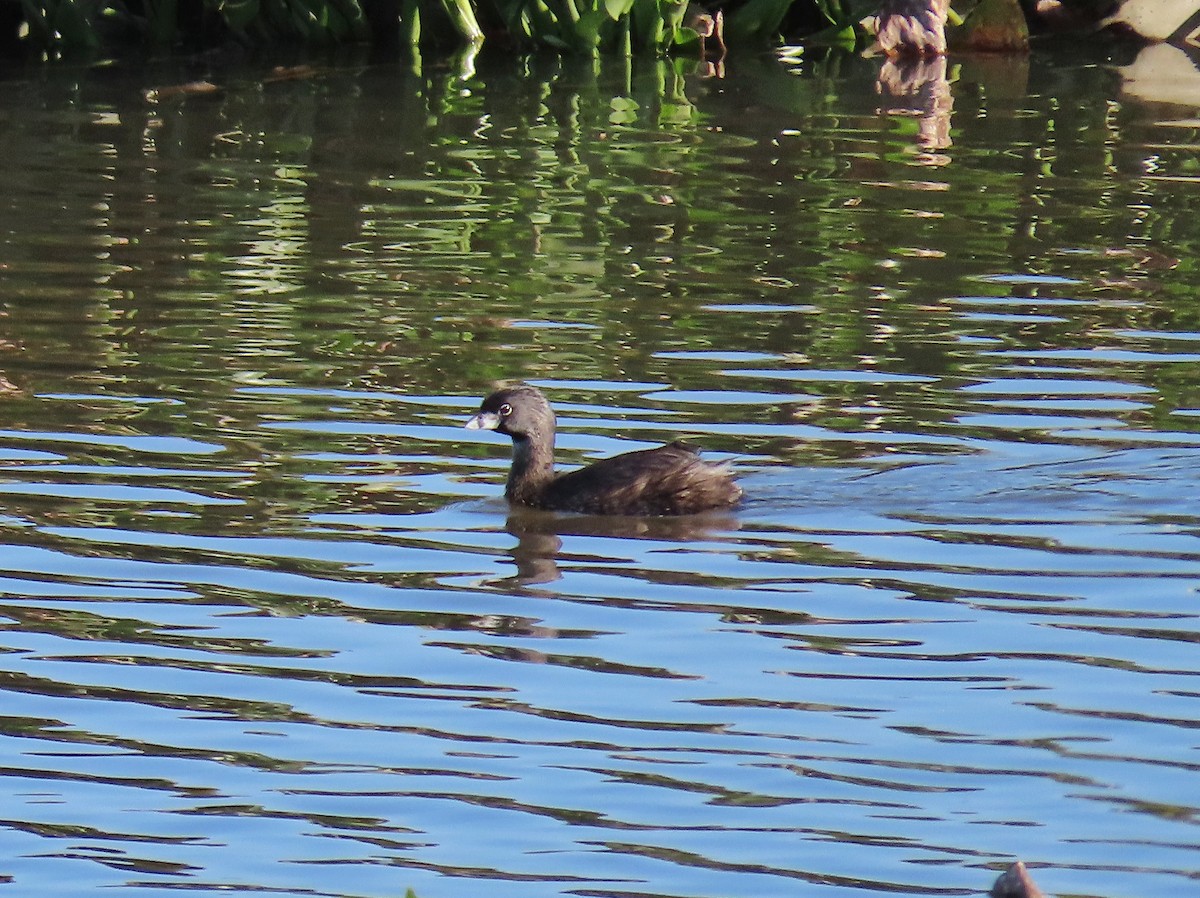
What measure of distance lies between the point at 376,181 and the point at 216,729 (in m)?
11.0

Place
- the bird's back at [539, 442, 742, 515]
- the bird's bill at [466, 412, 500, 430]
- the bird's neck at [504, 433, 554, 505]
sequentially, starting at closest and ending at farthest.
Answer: the bird's back at [539, 442, 742, 515] < the bird's neck at [504, 433, 554, 505] < the bird's bill at [466, 412, 500, 430]

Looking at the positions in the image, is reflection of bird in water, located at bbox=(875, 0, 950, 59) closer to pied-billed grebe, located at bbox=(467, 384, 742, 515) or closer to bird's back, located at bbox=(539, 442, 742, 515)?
pied-billed grebe, located at bbox=(467, 384, 742, 515)

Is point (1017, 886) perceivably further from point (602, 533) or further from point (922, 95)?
point (922, 95)

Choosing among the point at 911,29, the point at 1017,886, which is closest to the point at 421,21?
the point at 911,29

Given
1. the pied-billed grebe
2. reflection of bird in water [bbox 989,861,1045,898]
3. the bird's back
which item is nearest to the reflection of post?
the pied-billed grebe

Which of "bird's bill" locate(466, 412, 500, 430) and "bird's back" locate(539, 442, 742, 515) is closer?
"bird's back" locate(539, 442, 742, 515)

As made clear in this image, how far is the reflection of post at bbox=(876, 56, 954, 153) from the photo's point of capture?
19.3m

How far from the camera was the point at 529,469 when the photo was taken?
9.77 meters

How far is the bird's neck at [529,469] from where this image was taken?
31.8 feet

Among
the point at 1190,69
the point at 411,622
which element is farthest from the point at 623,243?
the point at 1190,69

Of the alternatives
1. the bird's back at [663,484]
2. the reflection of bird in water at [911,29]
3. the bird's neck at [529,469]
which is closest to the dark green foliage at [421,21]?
the reflection of bird in water at [911,29]

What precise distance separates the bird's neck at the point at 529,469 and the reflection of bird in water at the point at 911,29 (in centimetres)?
1494

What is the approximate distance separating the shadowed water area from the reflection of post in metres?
1.16

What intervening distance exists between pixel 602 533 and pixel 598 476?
0.30m
